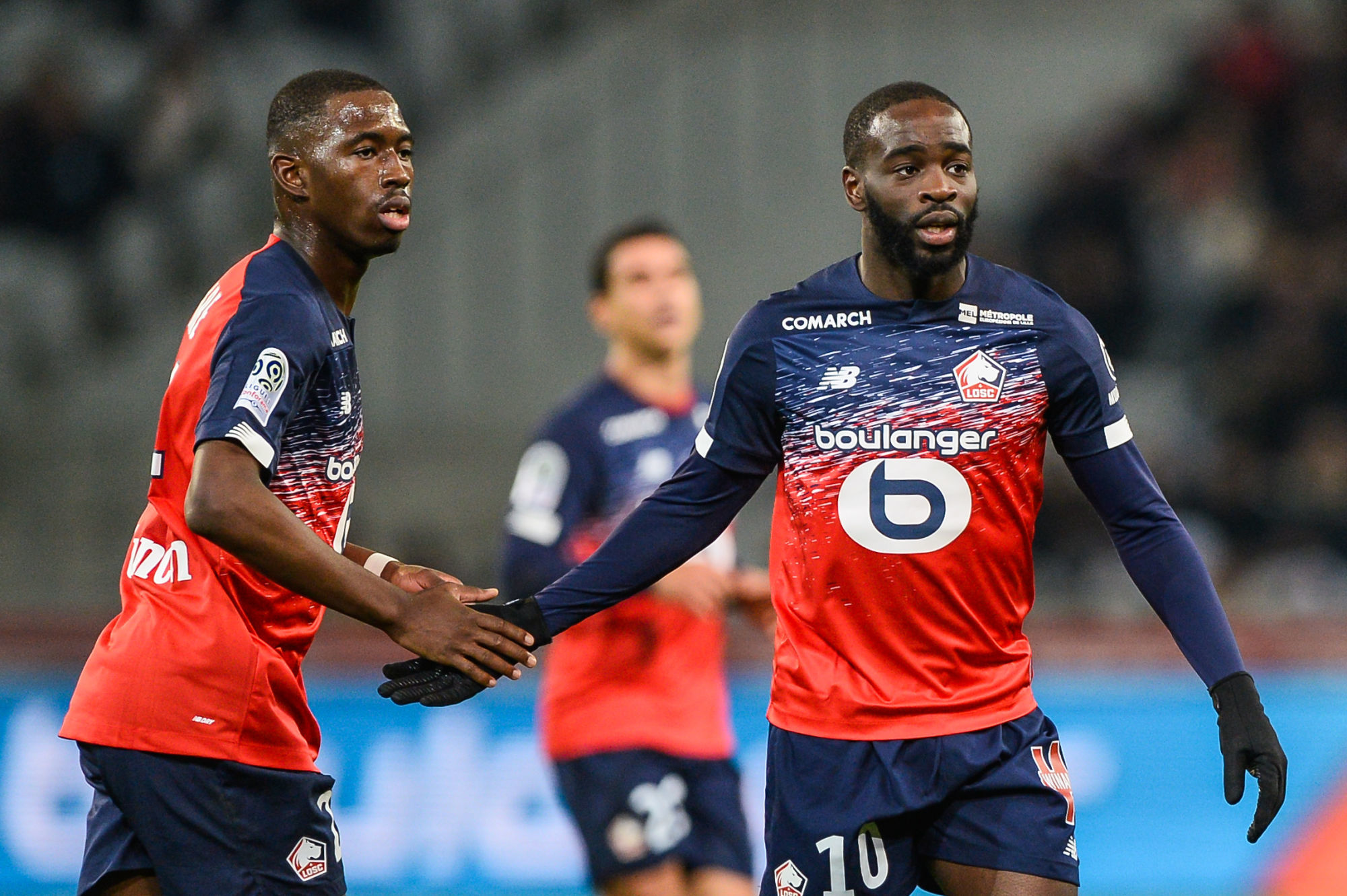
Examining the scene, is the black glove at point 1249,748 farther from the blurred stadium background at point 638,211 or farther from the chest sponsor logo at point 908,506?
the blurred stadium background at point 638,211

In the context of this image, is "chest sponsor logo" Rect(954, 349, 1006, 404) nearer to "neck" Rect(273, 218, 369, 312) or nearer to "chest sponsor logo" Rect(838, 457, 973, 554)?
"chest sponsor logo" Rect(838, 457, 973, 554)

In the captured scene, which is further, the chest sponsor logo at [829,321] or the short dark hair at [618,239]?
the short dark hair at [618,239]

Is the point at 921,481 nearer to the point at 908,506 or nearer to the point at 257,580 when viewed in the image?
the point at 908,506

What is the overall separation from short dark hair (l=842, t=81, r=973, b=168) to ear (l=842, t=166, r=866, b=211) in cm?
2

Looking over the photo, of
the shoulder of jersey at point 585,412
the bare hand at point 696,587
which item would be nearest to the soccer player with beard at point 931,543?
the bare hand at point 696,587

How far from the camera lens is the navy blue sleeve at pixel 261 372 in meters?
3.47

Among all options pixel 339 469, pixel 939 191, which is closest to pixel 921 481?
pixel 939 191

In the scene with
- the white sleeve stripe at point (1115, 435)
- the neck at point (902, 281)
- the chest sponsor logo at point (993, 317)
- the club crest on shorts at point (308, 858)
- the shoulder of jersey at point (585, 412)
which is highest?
the shoulder of jersey at point (585, 412)

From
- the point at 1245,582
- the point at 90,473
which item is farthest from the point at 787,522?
the point at 90,473

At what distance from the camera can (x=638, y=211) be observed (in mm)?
12273

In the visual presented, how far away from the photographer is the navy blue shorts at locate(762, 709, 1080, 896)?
376 centimetres

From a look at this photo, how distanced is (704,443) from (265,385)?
108 cm

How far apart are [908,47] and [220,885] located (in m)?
10.1

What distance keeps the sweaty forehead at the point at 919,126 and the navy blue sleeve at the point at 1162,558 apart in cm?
79
